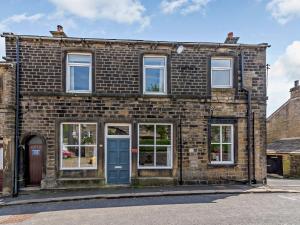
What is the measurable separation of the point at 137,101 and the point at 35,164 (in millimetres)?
5764

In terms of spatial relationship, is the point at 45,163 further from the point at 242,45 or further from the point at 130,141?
the point at 242,45

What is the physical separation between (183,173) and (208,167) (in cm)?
128

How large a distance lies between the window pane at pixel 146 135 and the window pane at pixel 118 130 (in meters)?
0.71

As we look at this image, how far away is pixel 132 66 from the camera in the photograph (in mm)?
13711

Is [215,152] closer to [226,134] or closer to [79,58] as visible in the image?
[226,134]

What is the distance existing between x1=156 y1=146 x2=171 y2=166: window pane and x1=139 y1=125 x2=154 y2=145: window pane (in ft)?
1.85

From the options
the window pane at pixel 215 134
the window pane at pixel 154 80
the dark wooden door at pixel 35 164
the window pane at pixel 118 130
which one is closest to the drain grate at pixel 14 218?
the dark wooden door at pixel 35 164

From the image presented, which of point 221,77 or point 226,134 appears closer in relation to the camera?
point 226,134

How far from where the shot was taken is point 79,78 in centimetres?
1364

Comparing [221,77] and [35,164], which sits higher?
[221,77]

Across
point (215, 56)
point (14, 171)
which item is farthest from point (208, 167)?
point (14, 171)

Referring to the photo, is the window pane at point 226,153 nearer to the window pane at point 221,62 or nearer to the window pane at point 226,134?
the window pane at point 226,134

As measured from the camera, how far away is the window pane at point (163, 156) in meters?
13.8

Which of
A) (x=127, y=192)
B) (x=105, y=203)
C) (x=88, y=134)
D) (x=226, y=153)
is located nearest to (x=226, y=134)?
(x=226, y=153)
